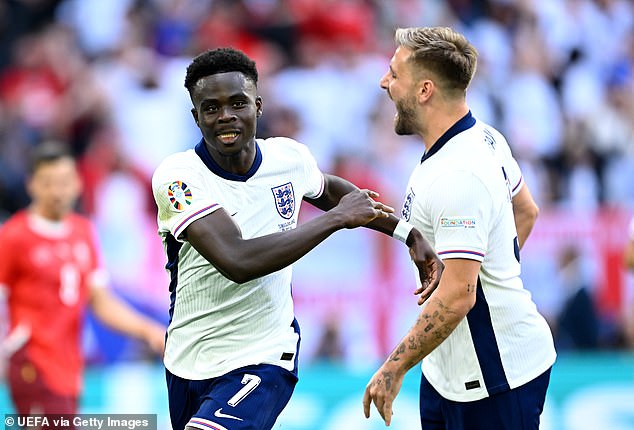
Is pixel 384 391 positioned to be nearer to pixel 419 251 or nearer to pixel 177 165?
pixel 419 251

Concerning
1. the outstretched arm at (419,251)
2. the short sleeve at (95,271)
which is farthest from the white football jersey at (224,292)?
the short sleeve at (95,271)

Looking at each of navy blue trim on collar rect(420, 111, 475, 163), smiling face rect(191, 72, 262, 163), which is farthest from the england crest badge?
navy blue trim on collar rect(420, 111, 475, 163)

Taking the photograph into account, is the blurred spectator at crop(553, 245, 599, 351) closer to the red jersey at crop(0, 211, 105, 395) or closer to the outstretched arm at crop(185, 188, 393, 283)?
the red jersey at crop(0, 211, 105, 395)

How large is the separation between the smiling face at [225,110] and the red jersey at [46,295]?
126 inches

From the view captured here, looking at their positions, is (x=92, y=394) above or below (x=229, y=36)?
below

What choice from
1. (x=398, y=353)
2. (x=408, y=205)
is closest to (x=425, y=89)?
(x=408, y=205)

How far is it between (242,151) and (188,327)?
2.72 ft

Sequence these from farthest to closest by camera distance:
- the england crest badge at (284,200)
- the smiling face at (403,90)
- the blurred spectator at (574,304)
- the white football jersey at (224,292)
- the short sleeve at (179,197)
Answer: the blurred spectator at (574,304)
the smiling face at (403,90)
the england crest badge at (284,200)
the white football jersey at (224,292)
the short sleeve at (179,197)

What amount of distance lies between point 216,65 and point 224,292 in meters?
1.00

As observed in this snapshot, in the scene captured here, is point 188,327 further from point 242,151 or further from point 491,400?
point 491,400

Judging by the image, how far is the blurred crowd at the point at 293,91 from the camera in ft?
36.1

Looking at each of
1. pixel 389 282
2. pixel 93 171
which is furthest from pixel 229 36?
pixel 389 282

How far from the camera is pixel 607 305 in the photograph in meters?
10.9

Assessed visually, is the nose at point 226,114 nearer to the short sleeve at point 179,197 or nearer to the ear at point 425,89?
the short sleeve at point 179,197
